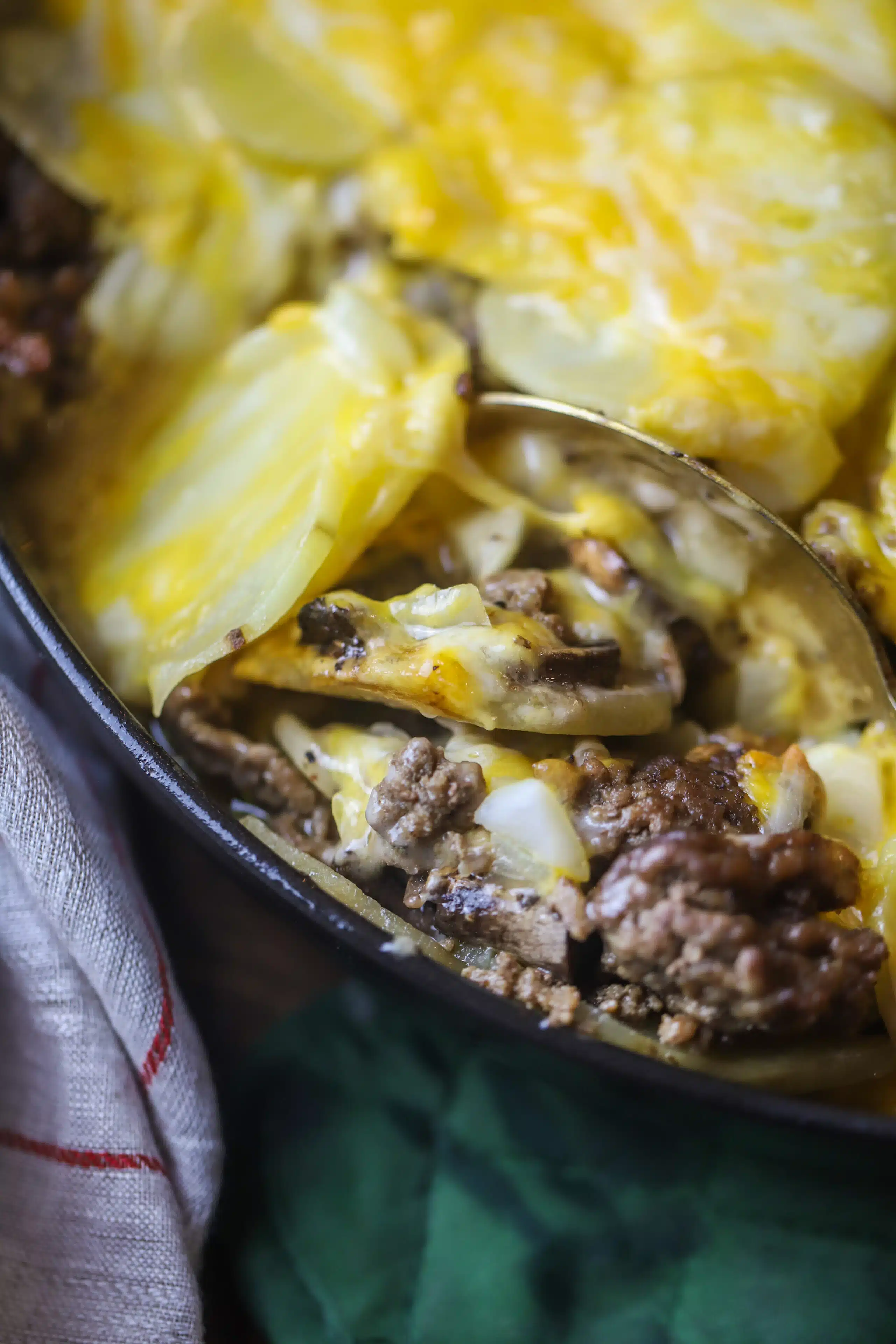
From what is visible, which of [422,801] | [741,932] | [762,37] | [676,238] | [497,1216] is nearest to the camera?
[741,932]

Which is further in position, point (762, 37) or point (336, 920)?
point (762, 37)

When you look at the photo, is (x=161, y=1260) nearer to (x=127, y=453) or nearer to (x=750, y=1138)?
(x=750, y=1138)

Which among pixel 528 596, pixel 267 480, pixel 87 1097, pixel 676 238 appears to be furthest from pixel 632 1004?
pixel 676 238

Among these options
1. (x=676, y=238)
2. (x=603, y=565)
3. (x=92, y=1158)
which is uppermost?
(x=676, y=238)

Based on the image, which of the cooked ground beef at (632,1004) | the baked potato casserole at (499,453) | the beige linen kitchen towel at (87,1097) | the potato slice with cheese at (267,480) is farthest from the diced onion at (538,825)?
the beige linen kitchen towel at (87,1097)

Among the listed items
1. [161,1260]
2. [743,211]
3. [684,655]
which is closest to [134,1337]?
[161,1260]

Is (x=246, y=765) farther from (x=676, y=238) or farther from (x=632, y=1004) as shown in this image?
(x=676, y=238)
